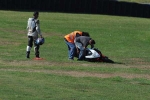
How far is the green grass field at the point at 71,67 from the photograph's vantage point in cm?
1630

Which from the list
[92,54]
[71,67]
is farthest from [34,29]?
[71,67]

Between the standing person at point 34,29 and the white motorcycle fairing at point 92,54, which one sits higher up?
the standing person at point 34,29

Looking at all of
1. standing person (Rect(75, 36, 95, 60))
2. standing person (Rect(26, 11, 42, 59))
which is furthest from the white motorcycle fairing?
standing person (Rect(26, 11, 42, 59))

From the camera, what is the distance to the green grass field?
53.5 feet

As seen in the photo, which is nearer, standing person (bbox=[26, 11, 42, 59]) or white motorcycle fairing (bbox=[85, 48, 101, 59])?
standing person (bbox=[26, 11, 42, 59])

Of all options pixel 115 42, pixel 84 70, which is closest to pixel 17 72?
pixel 84 70

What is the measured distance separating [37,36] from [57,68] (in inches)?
110

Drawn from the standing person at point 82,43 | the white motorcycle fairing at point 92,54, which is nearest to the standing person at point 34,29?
the standing person at point 82,43

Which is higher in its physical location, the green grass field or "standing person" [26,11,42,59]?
"standing person" [26,11,42,59]

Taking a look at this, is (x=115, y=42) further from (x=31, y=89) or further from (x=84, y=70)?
(x=31, y=89)

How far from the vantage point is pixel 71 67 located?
71.9 ft

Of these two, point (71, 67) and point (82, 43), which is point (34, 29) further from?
point (71, 67)

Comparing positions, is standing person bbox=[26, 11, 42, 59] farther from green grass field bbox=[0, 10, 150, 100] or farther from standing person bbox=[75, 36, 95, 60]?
standing person bbox=[75, 36, 95, 60]

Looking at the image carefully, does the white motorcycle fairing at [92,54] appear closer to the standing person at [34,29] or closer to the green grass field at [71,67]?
the green grass field at [71,67]
